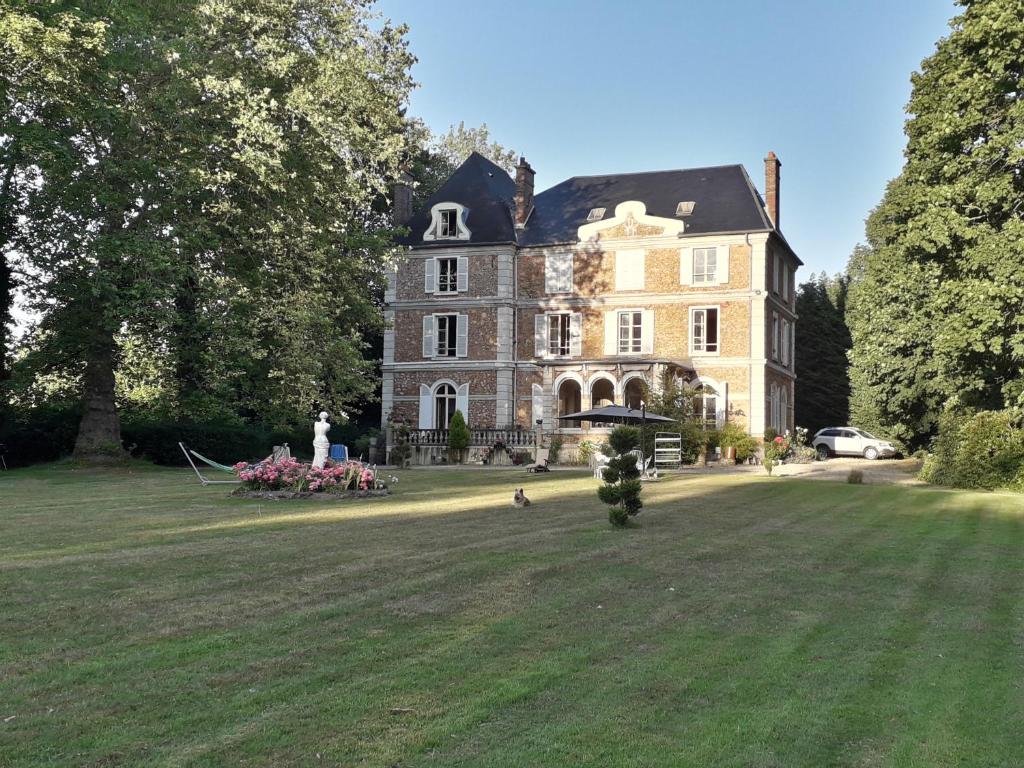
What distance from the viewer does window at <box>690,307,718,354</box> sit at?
113 feet

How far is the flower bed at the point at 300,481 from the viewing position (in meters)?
15.2

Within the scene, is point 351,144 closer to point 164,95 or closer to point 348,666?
point 164,95

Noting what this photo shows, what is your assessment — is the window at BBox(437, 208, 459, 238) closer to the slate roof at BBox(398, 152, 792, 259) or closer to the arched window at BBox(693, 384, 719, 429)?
the slate roof at BBox(398, 152, 792, 259)

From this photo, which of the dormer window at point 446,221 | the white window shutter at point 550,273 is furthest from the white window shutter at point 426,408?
the white window shutter at point 550,273

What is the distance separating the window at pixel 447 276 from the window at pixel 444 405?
13.6 feet

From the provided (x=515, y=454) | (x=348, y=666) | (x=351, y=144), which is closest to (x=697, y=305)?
(x=515, y=454)

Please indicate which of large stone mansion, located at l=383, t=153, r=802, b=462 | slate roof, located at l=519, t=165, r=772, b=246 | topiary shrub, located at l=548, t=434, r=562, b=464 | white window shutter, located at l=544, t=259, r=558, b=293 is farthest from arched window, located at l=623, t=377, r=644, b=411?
slate roof, located at l=519, t=165, r=772, b=246

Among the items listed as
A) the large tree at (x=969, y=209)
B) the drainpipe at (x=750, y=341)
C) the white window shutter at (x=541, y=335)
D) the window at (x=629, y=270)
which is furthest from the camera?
the white window shutter at (x=541, y=335)

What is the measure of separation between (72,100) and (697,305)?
2269 cm

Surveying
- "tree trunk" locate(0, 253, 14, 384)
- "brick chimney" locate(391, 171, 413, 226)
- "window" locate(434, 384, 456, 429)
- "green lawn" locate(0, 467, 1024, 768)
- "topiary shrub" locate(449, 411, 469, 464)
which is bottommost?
"green lawn" locate(0, 467, 1024, 768)

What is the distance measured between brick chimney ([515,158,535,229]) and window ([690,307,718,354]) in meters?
8.72

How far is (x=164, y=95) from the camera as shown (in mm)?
20797

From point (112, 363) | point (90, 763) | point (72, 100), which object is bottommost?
point (90, 763)

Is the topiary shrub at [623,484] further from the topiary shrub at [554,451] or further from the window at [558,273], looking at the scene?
the window at [558,273]
